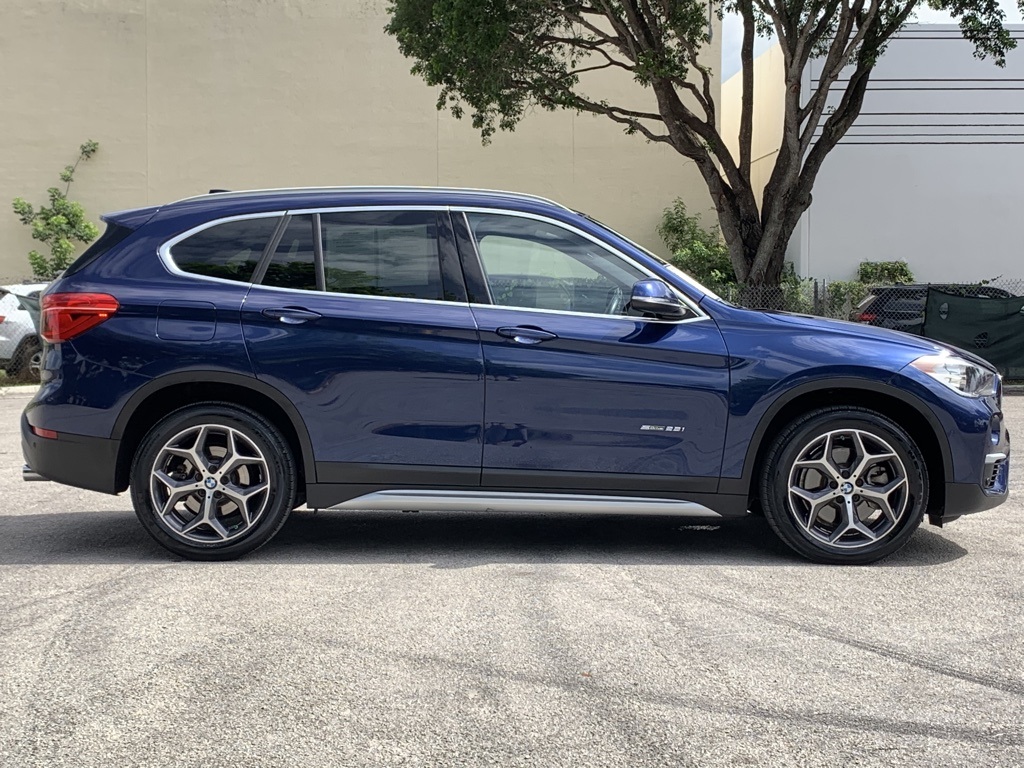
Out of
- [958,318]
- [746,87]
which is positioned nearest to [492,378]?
[958,318]

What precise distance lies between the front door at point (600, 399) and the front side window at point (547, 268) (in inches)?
1.7

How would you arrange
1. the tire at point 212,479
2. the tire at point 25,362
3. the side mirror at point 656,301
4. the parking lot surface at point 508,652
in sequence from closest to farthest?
the parking lot surface at point 508,652 → the side mirror at point 656,301 → the tire at point 212,479 → the tire at point 25,362

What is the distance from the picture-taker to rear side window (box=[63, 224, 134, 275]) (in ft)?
19.2

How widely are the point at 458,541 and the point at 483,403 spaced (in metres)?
1.04

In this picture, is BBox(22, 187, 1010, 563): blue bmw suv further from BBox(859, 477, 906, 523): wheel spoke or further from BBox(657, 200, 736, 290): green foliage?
BBox(657, 200, 736, 290): green foliage

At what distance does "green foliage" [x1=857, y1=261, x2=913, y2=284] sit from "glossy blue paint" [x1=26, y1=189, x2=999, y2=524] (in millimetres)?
22871

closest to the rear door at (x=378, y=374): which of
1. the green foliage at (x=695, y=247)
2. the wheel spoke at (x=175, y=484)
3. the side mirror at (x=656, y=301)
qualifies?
the wheel spoke at (x=175, y=484)

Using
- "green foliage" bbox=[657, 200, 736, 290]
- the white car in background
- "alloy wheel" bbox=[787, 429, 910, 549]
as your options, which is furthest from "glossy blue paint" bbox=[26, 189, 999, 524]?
"green foliage" bbox=[657, 200, 736, 290]

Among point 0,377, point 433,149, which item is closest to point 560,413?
point 0,377

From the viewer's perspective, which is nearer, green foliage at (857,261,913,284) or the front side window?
the front side window

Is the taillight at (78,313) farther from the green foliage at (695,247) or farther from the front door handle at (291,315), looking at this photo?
the green foliage at (695,247)

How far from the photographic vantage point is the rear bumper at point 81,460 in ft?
18.6

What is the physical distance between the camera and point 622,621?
4664 mm

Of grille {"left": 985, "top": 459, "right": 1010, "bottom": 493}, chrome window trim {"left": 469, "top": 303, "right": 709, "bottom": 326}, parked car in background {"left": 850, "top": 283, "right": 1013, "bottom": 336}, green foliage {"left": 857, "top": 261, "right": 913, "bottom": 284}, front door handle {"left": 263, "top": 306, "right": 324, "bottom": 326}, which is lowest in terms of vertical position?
grille {"left": 985, "top": 459, "right": 1010, "bottom": 493}
